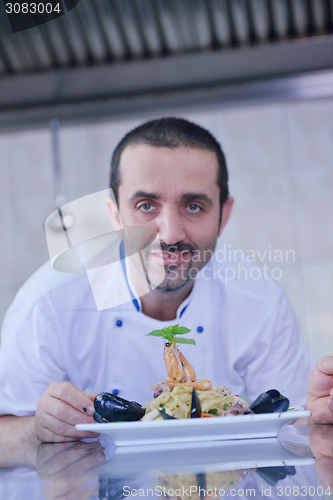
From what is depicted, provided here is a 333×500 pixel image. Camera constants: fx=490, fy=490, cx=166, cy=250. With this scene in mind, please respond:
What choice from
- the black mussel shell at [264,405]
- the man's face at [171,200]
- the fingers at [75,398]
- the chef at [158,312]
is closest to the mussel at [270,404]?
the black mussel shell at [264,405]

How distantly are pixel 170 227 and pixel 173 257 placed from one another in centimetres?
11

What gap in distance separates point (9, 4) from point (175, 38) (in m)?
0.63

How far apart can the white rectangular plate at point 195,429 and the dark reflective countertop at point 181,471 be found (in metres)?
0.01

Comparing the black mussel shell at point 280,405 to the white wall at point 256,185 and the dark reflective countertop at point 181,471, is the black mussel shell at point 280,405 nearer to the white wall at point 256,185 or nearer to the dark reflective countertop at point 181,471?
the dark reflective countertop at point 181,471

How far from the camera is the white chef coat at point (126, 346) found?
1.26 m

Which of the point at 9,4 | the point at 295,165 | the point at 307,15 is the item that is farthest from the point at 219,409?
the point at 295,165

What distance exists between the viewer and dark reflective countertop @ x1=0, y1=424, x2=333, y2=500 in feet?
1.41

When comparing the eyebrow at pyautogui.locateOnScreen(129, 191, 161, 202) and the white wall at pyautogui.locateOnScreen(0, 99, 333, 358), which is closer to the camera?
the eyebrow at pyautogui.locateOnScreen(129, 191, 161, 202)

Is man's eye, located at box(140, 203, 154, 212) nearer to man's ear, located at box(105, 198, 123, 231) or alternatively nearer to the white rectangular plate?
man's ear, located at box(105, 198, 123, 231)

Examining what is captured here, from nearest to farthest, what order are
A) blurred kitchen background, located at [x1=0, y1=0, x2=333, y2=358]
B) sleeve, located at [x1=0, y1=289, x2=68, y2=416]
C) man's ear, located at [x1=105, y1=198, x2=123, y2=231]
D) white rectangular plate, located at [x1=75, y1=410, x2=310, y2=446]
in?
white rectangular plate, located at [x1=75, y1=410, x2=310, y2=446] → sleeve, located at [x1=0, y1=289, x2=68, y2=416] → man's ear, located at [x1=105, y1=198, x2=123, y2=231] → blurred kitchen background, located at [x1=0, y1=0, x2=333, y2=358]

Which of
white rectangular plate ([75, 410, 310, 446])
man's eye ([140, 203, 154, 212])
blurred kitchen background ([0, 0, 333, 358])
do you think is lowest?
white rectangular plate ([75, 410, 310, 446])

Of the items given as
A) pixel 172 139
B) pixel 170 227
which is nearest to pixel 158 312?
pixel 170 227

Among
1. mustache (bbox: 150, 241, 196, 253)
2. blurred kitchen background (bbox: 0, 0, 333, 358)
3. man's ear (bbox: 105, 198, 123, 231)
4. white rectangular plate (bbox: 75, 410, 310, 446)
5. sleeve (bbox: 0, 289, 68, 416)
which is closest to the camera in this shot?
white rectangular plate (bbox: 75, 410, 310, 446)

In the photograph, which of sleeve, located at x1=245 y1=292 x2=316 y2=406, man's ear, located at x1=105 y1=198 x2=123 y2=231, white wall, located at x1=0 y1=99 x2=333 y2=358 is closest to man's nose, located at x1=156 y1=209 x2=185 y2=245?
man's ear, located at x1=105 y1=198 x2=123 y2=231
